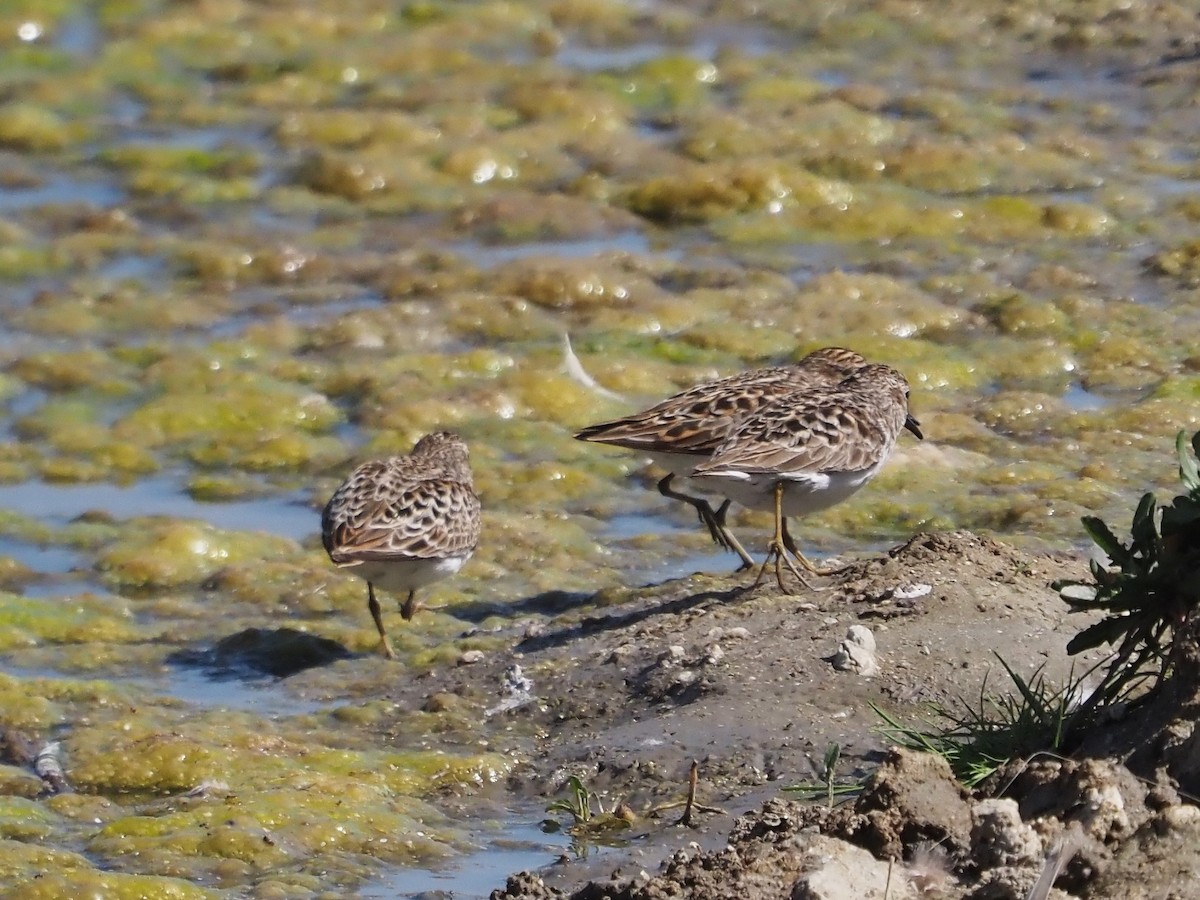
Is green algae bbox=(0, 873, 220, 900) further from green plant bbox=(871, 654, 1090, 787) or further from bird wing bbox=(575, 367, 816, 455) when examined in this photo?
bird wing bbox=(575, 367, 816, 455)

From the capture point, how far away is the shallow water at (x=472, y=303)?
706 centimetres

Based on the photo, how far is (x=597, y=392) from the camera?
31.0ft

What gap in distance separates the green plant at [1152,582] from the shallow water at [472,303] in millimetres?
1679

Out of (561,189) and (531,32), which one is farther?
(531,32)

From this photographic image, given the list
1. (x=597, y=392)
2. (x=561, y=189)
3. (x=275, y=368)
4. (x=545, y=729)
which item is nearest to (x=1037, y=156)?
(x=561, y=189)

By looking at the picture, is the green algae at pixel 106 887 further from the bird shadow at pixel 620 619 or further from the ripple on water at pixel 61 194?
the ripple on water at pixel 61 194

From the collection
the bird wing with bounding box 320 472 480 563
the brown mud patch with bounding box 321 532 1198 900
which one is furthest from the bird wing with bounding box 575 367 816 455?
the bird wing with bounding box 320 472 480 563

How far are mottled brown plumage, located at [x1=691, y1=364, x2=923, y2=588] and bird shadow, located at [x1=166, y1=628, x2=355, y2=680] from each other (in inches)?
60.2

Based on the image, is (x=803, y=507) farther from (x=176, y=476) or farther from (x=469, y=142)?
(x=469, y=142)

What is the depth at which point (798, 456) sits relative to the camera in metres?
6.69

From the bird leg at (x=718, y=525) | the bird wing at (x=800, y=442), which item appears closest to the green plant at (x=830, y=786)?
the bird wing at (x=800, y=442)

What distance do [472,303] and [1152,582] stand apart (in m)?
6.56

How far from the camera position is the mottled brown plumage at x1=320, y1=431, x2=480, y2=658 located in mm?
7152

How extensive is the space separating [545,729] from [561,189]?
637cm
